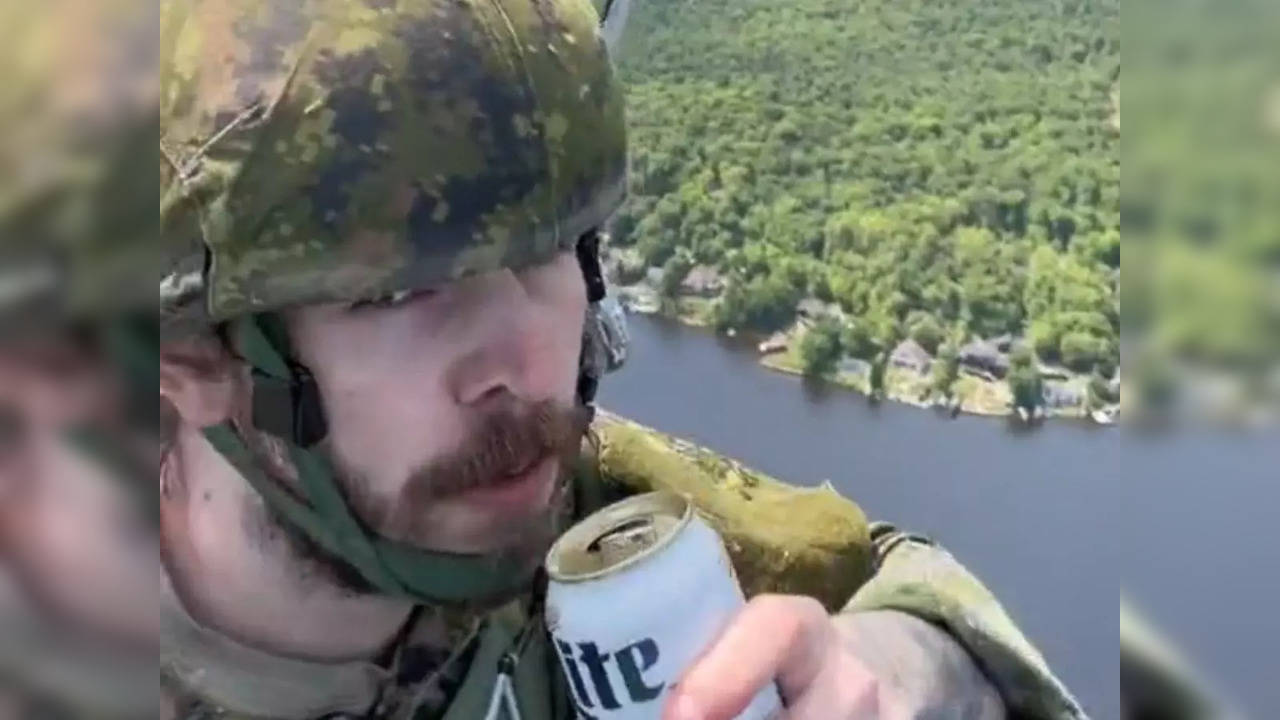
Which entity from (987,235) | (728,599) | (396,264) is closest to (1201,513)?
(728,599)

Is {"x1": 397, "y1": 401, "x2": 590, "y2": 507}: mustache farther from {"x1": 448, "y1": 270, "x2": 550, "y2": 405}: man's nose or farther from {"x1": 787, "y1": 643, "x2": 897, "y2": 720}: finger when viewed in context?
{"x1": 787, "y1": 643, "x2": 897, "y2": 720}: finger

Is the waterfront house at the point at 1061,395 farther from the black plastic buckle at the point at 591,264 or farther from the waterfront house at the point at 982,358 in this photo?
the black plastic buckle at the point at 591,264

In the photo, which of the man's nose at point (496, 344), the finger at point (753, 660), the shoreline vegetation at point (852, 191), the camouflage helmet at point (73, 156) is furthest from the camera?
the shoreline vegetation at point (852, 191)

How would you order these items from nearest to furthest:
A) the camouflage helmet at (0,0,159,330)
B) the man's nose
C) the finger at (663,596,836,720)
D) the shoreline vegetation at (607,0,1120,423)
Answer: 1. the camouflage helmet at (0,0,159,330)
2. the finger at (663,596,836,720)
3. the man's nose
4. the shoreline vegetation at (607,0,1120,423)

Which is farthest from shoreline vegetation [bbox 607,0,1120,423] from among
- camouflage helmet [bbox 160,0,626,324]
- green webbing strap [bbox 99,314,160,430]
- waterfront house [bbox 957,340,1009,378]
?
green webbing strap [bbox 99,314,160,430]

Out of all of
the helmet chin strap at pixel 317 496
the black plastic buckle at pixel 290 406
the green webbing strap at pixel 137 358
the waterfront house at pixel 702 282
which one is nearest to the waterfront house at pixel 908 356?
the waterfront house at pixel 702 282

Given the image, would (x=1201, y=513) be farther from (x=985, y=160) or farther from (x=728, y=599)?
(x=985, y=160)
